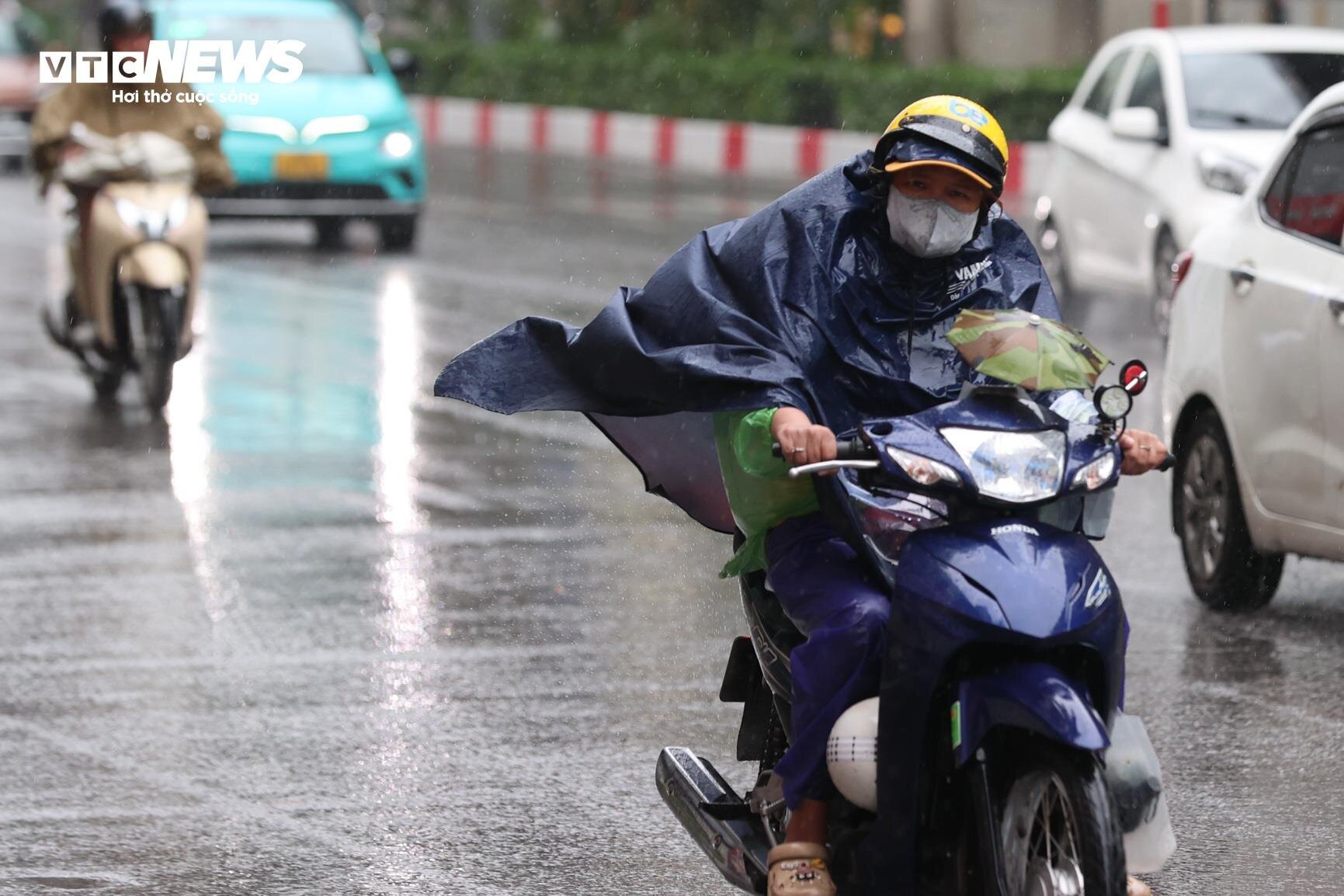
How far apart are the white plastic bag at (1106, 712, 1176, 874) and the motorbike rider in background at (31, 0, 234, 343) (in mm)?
7933

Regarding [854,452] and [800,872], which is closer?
[854,452]

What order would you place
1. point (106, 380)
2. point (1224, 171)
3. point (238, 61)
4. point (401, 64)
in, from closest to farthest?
point (106, 380)
point (1224, 171)
point (401, 64)
point (238, 61)

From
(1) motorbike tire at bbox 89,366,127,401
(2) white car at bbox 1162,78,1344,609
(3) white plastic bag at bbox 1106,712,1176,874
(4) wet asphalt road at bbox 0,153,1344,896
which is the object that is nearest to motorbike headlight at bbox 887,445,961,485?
(3) white plastic bag at bbox 1106,712,1176,874

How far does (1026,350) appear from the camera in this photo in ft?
13.8

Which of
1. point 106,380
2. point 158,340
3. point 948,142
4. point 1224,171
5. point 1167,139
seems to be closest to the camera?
point 948,142

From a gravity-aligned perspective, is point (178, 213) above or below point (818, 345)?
below

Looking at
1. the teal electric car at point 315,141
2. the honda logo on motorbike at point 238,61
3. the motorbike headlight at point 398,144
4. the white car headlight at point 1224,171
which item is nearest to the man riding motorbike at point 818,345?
the white car headlight at point 1224,171

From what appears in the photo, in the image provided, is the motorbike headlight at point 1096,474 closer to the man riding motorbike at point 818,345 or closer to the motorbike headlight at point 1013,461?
the motorbike headlight at point 1013,461

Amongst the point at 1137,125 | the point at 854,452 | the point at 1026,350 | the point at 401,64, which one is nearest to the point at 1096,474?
the point at 1026,350

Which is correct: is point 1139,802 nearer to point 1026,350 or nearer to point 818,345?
point 1026,350

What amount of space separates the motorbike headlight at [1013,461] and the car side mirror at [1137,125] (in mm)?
9313

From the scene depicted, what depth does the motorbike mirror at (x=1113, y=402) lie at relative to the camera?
13.6 feet

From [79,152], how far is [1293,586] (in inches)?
244

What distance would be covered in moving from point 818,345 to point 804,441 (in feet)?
1.33
